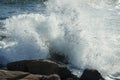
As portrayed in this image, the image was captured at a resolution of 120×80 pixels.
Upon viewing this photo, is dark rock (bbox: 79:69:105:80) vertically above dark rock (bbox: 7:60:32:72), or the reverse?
dark rock (bbox: 7:60:32:72)

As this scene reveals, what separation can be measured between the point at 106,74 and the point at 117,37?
6.06 metres

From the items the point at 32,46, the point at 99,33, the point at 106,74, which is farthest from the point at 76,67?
the point at 99,33

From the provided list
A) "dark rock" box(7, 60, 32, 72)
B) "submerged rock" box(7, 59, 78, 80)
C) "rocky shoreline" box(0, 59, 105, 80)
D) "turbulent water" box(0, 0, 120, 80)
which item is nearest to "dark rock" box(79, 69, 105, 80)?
"rocky shoreline" box(0, 59, 105, 80)

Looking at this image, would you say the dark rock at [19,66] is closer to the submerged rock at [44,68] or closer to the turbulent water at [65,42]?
the submerged rock at [44,68]

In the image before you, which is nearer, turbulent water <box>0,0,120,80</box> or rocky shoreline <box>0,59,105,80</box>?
rocky shoreline <box>0,59,105,80</box>

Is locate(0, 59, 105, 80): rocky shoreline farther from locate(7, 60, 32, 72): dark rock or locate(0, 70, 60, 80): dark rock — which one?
locate(0, 70, 60, 80): dark rock

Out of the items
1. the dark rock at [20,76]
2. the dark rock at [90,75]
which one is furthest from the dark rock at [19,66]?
the dark rock at [90,75]

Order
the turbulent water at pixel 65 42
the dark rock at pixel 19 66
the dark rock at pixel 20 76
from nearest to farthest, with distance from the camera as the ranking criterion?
the dark rock at pixel 20 76 < the dark rock at pixel 19 66 < the turbulent water at pixel 65 42

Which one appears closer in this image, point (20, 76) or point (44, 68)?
point (20, 76)

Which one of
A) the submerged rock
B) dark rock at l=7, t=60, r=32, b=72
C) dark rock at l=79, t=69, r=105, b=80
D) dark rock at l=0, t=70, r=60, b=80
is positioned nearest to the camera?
dark rock at l=0, t=70, r=60, b=80

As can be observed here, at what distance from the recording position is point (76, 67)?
14.6 m

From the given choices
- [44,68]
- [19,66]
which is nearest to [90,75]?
[44,68]

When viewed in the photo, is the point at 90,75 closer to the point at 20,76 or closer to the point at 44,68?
the point at 44,68

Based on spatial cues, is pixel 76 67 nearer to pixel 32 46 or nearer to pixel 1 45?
pixel 32 46
